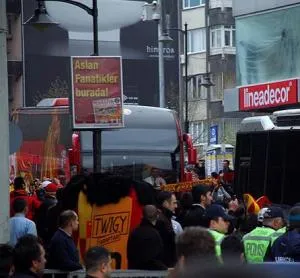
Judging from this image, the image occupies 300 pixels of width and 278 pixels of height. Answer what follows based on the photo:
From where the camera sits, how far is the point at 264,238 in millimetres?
10516

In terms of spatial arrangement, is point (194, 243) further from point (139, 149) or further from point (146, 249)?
point (139, 149)

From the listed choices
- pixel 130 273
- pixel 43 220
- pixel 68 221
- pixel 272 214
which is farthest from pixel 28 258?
pixel 43 220

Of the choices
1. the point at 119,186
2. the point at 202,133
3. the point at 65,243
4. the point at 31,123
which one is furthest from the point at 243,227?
the point at 202,133

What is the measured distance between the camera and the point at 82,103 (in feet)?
54.1

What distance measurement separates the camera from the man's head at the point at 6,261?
26.2 feet

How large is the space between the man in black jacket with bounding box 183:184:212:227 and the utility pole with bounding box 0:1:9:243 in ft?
8.95

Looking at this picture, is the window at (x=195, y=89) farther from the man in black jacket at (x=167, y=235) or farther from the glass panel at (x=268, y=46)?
the man in black jacket at (x=167, y=235)

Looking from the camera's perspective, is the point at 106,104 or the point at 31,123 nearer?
the point at 106,104

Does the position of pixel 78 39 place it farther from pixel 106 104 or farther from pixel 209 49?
pixel 106 104

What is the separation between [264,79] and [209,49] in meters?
38.6

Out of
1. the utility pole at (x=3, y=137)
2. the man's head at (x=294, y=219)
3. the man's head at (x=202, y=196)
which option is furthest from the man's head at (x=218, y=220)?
the man's head at (x=202, y=196)

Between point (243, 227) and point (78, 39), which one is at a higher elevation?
point (78, 39)

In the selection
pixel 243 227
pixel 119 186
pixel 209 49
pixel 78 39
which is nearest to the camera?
pixel 119 186

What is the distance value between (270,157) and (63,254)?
1055 cm
